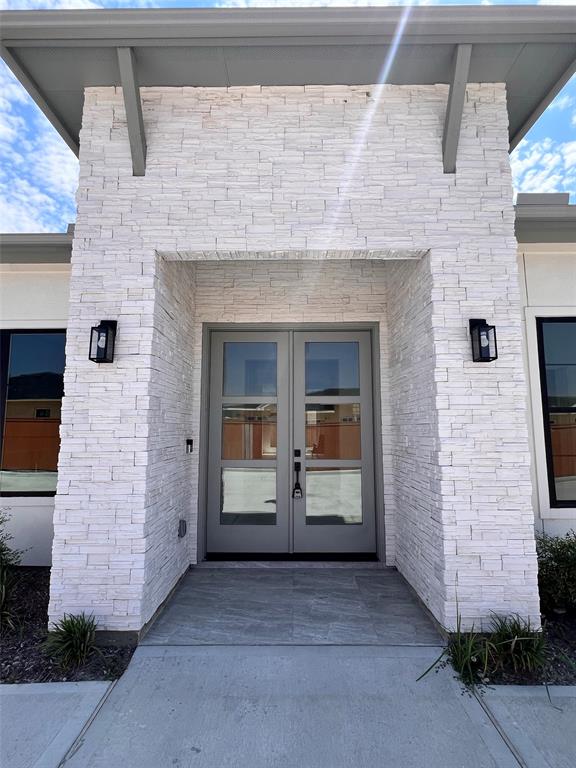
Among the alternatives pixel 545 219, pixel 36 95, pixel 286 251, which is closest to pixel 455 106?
pixel 545 219

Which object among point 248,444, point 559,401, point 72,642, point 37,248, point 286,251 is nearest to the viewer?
point 72,642

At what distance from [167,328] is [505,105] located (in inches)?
132

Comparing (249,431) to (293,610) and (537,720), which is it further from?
(537,720)

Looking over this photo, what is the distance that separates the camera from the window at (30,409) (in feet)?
15.5

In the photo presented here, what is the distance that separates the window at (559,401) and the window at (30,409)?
Result: 5507 millimetres

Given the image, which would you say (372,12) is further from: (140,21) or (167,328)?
(167,328)

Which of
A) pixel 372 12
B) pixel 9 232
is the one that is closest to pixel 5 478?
pixel 9 232

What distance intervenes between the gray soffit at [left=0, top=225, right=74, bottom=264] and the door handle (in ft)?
11.1

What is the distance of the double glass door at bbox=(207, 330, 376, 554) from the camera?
4.66 metres

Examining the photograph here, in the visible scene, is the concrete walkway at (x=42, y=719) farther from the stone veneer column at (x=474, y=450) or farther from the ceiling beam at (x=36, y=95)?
the ceiling beam at (x=36, y=95)

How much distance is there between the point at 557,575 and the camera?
3.38 m

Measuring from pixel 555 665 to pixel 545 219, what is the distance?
3663 mm

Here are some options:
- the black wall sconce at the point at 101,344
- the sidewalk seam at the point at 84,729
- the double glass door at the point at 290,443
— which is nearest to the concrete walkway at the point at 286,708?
the sidewalk seam at the point at 84,729

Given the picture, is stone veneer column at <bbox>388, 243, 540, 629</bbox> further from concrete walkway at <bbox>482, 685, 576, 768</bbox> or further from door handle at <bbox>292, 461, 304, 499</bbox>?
door handle at <bbox>292, 461, 304, 499</bbox>
